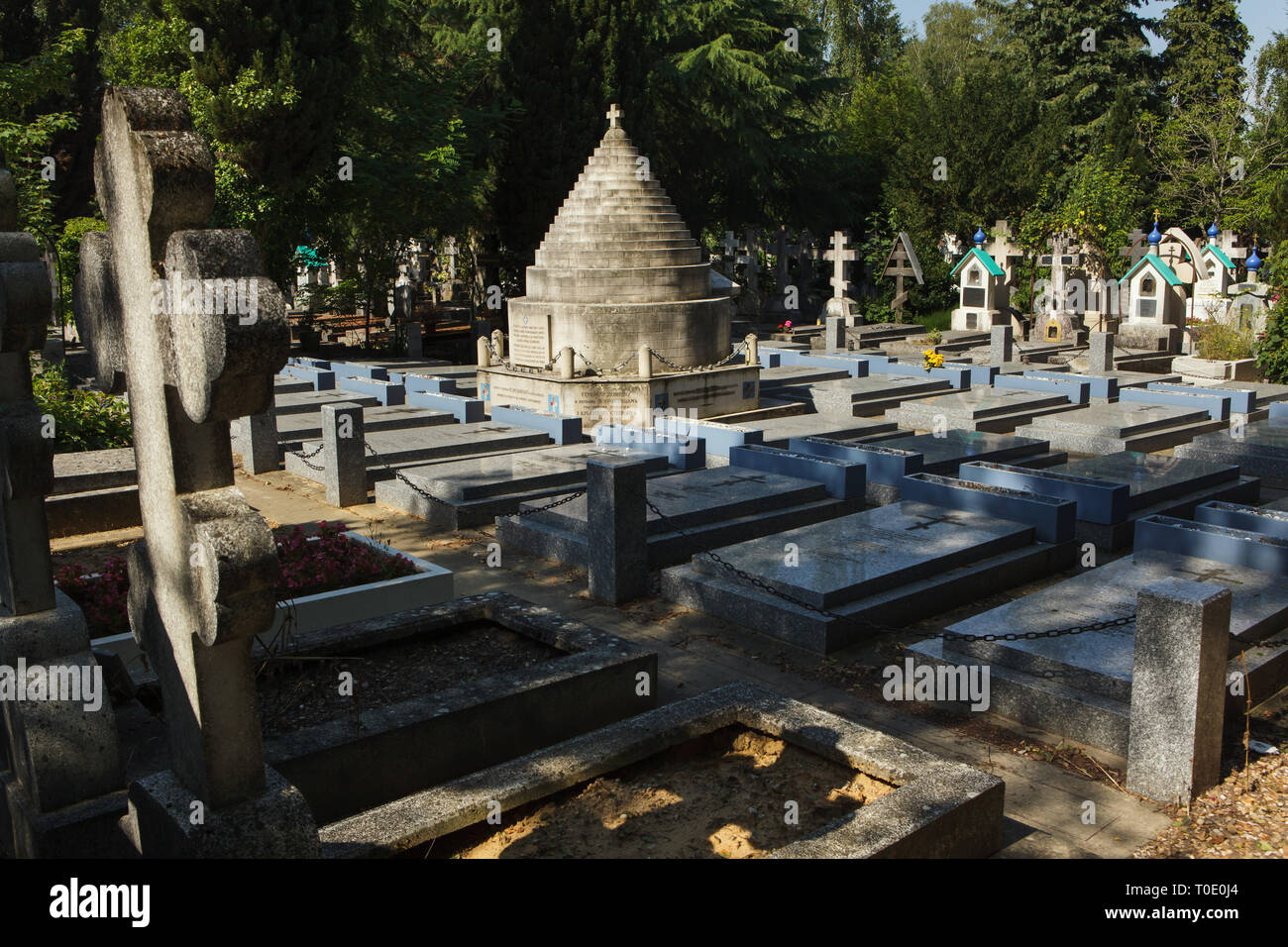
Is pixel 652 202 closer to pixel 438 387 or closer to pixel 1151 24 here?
pixel 438 387

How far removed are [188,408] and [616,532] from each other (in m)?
6.61

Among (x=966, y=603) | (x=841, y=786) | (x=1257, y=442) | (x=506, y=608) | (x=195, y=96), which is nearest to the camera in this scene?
(x=841, y=786)

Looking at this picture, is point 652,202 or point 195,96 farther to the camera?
point 195,96

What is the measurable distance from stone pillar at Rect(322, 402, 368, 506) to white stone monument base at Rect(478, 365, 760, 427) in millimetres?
4486

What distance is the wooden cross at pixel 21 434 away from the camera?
466cm

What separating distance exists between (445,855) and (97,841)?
1.55 m

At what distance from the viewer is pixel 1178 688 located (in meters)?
6.22

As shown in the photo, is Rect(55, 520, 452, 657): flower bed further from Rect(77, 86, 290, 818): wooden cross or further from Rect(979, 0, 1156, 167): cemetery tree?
Rect(979, 0, 1156, 167): cemetery tree

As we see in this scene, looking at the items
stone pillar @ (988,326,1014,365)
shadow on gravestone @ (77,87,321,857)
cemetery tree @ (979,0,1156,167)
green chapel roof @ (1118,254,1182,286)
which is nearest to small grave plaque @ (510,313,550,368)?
stone pillar @ (988,326,1014,365)

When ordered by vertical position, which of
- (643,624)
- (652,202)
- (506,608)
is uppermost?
(652,202)

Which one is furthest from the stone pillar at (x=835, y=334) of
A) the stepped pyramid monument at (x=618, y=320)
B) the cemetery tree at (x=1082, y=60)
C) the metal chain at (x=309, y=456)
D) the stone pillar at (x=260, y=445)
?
the cemetery tree at (x=1082, y=60)

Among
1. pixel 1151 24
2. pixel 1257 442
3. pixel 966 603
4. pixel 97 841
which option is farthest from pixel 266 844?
pixel 1151 24

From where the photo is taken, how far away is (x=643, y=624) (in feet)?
31.6

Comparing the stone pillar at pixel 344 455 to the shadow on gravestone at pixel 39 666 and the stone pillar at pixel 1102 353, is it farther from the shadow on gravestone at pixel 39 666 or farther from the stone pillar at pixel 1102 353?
the stone pillar at pixel 1102 353
